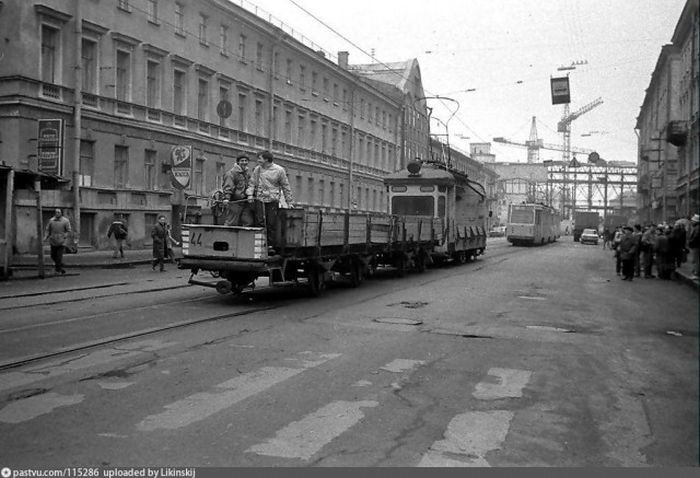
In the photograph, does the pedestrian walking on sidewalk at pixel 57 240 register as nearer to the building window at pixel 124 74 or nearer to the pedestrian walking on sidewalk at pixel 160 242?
the pedestrian walking on sidewalk at pixel 160 242

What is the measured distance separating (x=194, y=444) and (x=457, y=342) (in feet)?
15.9

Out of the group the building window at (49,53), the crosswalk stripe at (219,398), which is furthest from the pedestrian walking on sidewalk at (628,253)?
the building window at (49,53)

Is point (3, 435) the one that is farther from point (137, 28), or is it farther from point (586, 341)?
point (137, 28)

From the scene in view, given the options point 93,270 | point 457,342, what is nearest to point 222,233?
point 457,342

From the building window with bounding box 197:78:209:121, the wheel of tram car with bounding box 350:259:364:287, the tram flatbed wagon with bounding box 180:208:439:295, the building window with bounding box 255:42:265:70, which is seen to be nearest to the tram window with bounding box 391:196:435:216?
the tram flatbed wagon with bounding box 180:208:439:295

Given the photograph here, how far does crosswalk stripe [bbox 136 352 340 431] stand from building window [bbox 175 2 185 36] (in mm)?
29484

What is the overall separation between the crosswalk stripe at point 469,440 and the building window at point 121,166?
26902 mm

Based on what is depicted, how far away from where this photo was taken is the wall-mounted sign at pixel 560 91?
2094cm

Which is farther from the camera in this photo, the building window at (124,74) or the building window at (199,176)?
the building window at (199,176)

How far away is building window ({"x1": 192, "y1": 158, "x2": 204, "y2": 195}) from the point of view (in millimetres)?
35062

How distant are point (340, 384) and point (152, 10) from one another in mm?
29175

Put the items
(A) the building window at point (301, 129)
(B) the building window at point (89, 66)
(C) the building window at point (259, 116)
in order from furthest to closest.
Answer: (A) the building window at point (301, 129) → (C) the building window at point (259, 116) → (B) the building window at point (89, 66)

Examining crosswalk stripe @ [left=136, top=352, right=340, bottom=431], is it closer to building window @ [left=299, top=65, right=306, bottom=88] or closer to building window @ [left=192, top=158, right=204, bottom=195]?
building window @ [left=192, top=158, right=204, bottom=195]

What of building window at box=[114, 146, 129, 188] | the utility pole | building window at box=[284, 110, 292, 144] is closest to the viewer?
the utility pole
